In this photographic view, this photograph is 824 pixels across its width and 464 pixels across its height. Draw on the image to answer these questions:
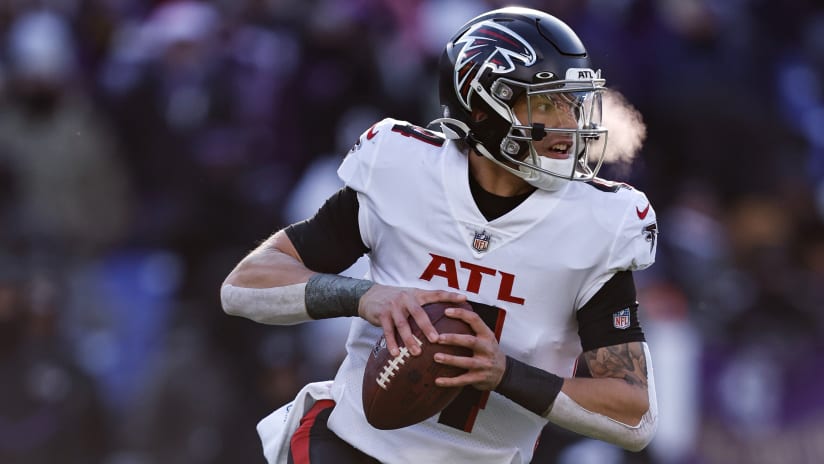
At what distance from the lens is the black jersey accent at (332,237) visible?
3.83 m

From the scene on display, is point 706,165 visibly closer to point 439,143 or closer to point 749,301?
point 749,301

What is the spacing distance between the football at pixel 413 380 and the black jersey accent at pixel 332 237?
1.51 ft

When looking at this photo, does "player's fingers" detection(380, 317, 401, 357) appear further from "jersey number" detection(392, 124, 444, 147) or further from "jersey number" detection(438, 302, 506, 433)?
"jersey number" detection(392, 124, 444, 147)

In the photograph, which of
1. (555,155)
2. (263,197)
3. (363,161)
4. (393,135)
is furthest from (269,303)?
(263,197)

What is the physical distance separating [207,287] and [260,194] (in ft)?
2.04

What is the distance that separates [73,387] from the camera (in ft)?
25.2

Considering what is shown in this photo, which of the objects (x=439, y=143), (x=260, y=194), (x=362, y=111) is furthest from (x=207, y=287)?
(x=439, y=143)

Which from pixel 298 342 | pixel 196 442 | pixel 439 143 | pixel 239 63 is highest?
pixel 439 143

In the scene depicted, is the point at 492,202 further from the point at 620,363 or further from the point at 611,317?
the point at 620,363

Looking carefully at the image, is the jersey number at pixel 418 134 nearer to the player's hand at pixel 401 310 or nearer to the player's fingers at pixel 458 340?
the player's hand at pixel 401 310

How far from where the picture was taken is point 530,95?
12.0 feet

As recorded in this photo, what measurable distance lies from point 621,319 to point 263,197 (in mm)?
4621

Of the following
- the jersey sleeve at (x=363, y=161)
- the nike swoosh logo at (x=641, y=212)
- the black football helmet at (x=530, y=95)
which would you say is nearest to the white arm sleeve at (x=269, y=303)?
the jersey sleeve at (x=363, y=161)

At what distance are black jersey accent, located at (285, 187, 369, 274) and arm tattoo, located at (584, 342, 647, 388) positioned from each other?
75cm
